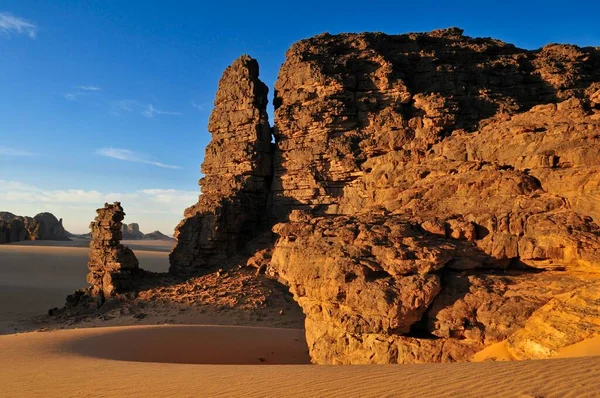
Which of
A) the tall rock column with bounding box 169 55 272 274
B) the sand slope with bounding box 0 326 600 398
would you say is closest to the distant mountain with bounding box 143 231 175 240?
the tall rock column with bounding box 169 55 272 274

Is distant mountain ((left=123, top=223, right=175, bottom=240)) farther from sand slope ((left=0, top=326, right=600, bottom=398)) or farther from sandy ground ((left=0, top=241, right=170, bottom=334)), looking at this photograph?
sand slope ((left=0, top=326, right=600, bottom=398))

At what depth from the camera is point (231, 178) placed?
28.0m

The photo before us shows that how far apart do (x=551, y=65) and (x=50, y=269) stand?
53.0 meters

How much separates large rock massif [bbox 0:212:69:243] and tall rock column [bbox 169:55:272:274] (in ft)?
213

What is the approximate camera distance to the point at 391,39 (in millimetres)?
31703

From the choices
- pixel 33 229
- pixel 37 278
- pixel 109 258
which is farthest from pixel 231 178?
pixel 33 229

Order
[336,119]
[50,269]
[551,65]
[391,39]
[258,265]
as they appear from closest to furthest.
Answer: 1. [258,265]
2. [336,119]
3. [551,65]
4. [391,39]
5. [50,269]

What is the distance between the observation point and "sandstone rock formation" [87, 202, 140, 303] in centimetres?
2445

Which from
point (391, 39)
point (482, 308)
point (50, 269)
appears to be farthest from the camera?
point (50, 269)

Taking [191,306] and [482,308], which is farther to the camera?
[191,306]

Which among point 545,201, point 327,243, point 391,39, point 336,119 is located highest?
point 391,39

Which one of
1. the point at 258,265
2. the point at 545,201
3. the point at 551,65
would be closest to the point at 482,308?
the point at 545,201

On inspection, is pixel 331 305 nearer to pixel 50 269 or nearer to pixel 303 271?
pixel 303 271

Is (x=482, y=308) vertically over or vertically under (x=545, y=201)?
under
